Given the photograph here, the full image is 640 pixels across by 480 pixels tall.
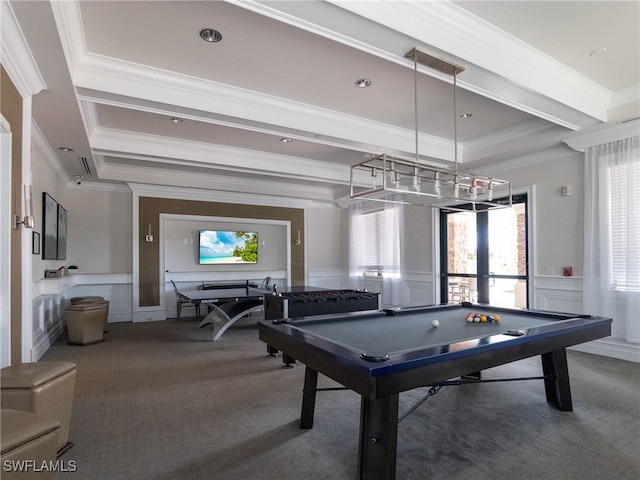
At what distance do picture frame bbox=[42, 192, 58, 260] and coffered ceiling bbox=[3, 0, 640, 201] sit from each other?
662 mm

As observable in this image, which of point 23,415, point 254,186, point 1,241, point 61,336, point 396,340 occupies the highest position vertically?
point 254,186

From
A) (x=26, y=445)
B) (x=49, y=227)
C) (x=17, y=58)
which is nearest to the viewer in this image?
(x=26, y=445)

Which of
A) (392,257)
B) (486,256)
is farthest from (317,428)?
(392,257)

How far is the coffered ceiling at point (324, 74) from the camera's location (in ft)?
8.37

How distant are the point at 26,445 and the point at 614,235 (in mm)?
5459

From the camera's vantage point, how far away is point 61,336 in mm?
5680

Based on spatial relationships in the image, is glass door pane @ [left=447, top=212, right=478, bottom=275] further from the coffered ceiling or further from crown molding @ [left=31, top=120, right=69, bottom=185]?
crown molding @ [left=31, top=120, right=69, bottom=185]

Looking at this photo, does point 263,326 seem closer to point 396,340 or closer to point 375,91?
point 396,340

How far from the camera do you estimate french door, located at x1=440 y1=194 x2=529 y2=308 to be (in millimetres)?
5410

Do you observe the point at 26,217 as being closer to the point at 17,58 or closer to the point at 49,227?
the point at 17,58

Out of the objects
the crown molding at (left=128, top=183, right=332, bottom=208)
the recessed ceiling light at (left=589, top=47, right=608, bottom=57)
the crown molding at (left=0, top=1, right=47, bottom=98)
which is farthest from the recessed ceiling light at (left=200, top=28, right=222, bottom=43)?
the crown molding at (left=128, top=183, right=332, bottom=208)

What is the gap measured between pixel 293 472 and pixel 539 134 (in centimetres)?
465

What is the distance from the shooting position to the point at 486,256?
582 centimetres

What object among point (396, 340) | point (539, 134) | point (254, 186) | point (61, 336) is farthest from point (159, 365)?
point (539, 134)
